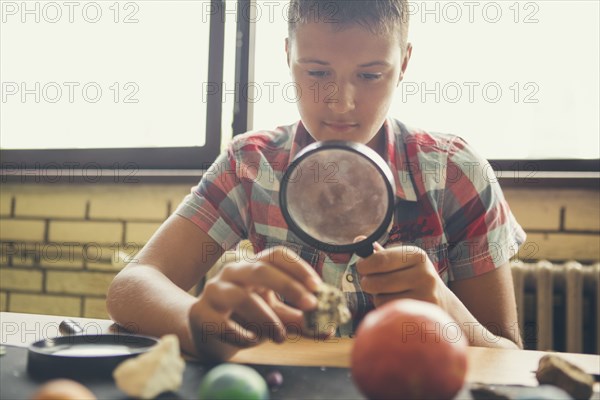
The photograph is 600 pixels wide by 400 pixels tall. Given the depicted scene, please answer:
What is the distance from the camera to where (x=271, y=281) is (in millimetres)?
781

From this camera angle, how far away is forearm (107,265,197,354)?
103 centimetres

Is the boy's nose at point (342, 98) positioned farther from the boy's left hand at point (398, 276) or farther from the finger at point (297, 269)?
the finger at point (297, 269)

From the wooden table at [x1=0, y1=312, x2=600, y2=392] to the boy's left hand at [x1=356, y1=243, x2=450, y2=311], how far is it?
0.11 meters

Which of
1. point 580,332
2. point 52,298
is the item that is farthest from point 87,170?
point 580,332

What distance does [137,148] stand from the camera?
2.45m

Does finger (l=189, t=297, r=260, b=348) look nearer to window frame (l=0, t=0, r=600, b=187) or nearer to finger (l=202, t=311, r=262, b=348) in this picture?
finger (l=202, t=311, r=262, b=348)

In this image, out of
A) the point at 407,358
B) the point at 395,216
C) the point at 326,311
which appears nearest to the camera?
the point at 407,358

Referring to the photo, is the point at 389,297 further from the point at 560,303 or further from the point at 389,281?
the point at 560,303

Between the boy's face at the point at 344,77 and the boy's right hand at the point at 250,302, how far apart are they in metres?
0.45

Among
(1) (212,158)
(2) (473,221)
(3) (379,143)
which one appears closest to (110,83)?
(1) (212,158)

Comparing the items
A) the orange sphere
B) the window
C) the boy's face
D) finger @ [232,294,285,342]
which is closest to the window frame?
the window

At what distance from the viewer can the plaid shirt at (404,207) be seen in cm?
135

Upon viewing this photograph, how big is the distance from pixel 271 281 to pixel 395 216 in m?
0.63

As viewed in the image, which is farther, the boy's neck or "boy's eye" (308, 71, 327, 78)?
the boy's neck
